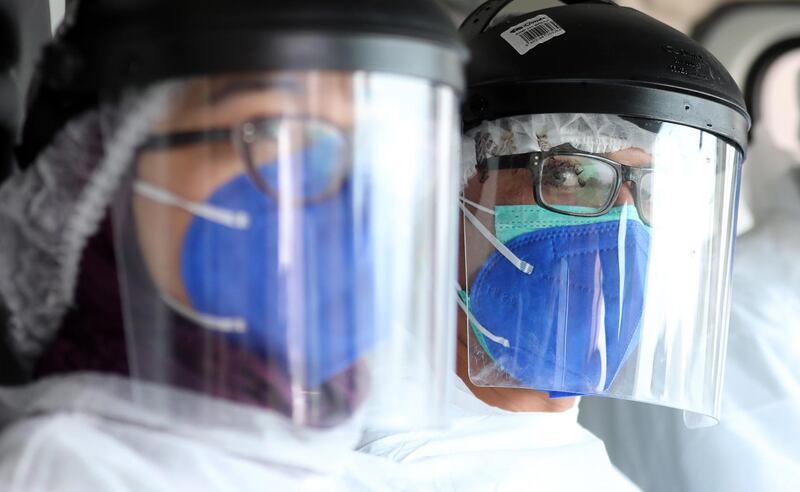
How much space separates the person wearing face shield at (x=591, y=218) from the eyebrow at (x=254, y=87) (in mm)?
510

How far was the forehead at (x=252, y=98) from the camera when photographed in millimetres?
767

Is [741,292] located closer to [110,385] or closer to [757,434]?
[757,434]

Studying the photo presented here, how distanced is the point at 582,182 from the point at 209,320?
64 cm

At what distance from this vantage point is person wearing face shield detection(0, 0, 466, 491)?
2.52 ft

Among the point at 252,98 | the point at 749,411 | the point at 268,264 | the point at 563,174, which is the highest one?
the point at 252,98

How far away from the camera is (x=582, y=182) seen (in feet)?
4.02

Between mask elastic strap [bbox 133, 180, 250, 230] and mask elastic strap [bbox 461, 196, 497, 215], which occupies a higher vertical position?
mask elastic strap [bbox 133, 180, 250, 230]

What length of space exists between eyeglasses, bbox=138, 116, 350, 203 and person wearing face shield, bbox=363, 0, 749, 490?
0.50 m

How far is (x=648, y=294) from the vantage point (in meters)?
1.22

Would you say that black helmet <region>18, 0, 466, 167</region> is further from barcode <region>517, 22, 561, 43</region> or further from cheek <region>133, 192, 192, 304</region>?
barcode <region>517, 22, 561, 43</region>

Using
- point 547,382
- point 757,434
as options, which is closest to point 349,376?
point 547,382

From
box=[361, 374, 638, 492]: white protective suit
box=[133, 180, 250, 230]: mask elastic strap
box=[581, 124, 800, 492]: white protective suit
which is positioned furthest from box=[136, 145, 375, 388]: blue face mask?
box=[581, 124, 800, 492]: white protective suit

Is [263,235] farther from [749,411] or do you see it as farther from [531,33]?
[749,411]

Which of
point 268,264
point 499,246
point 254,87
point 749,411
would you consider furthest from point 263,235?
point 749,411
